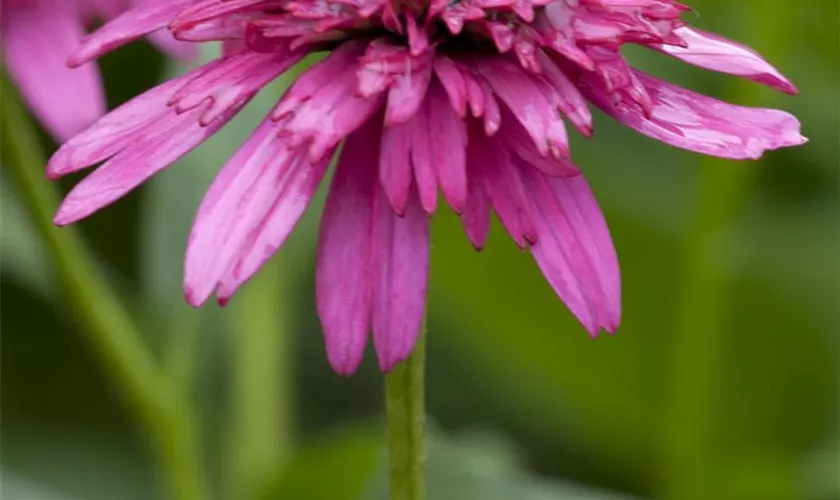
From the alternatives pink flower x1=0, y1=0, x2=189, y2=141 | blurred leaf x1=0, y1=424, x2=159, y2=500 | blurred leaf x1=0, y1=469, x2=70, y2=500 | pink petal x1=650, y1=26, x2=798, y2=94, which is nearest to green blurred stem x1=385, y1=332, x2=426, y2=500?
pink petal x1=650, y1=26, x2=798, y2=94

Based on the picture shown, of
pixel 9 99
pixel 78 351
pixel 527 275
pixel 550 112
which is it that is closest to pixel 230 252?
pixel 550 112

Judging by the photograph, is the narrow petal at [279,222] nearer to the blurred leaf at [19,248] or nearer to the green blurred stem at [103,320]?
the green blurred stem at [103,320]

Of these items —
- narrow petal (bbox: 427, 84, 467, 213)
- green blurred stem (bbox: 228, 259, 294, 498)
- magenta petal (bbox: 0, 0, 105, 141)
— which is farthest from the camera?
green blurred stem (bbox: 228, 259, 294, 498)

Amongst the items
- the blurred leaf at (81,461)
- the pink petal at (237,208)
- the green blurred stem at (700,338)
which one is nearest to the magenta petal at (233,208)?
the pink petal at (237,208)

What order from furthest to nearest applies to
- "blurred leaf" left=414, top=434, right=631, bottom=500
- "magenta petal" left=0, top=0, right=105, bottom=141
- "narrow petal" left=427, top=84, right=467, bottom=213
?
"blurred leaf" left=414, top=434, right=631, bottom=500
"magenta petal" left=0, top=0, right=105, bottom=141
"narrow petal" left=427, top=84, right=467, bottom=213

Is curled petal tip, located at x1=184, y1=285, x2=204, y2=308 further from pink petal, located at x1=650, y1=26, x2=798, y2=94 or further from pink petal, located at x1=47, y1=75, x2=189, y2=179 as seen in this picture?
pink petal, located at x1=650, y1=26, x2=798, y2=94

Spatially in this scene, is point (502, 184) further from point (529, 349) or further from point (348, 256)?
point (529, 349)

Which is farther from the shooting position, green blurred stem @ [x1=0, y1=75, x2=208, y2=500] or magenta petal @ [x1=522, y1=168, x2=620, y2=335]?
green blurred stem @ [x1=0, y1=75, x2=208, y2=500]
